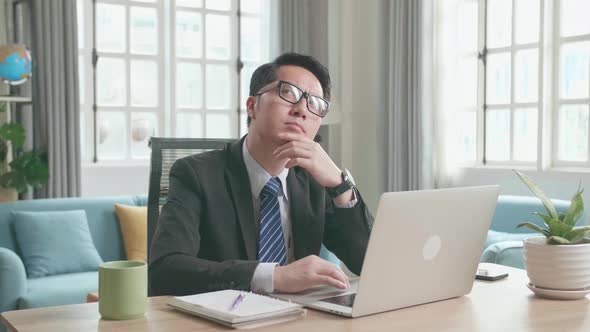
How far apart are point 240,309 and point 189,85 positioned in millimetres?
4298

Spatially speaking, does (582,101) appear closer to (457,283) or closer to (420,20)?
(420,20)

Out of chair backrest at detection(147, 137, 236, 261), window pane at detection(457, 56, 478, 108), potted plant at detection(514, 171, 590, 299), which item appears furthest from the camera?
window pane at detection(457, 56, 478, 108)

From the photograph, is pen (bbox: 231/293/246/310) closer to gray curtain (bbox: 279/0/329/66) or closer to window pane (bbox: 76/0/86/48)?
window pane (bbox: 76/0/86/48)

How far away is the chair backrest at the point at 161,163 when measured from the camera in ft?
6.77

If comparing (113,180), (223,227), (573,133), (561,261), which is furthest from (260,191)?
(113,180)

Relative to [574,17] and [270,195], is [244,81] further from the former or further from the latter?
[270,195]

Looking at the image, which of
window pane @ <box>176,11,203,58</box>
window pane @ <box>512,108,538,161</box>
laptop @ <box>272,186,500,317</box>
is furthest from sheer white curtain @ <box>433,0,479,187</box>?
laptop @ <box>272,186,500,317</box>

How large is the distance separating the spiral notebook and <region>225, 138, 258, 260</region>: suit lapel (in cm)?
38

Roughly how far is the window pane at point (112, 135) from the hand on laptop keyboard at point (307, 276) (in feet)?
12.8

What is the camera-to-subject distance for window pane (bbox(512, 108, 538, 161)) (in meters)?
4.30

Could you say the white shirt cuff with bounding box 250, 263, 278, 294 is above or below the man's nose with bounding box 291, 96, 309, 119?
below

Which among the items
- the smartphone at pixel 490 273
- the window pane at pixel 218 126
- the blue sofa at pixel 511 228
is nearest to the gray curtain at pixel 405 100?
the blue sofa at pixel 511 228

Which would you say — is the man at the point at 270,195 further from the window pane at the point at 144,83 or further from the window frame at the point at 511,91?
the window pane at the point at 144,83

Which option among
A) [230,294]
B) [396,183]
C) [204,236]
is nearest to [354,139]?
[396,183]
